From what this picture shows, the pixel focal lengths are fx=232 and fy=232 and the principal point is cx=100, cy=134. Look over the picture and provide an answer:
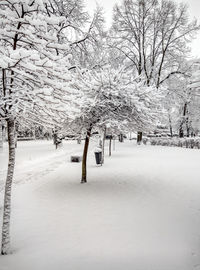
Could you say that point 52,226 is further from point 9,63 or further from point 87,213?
point 9,63

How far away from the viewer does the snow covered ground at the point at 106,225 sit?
3992 millimetres

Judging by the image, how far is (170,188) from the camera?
8.54 metres

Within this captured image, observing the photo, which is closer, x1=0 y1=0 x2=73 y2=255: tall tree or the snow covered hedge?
x1=0 y1=0 x2=73 y2=255: tall tree

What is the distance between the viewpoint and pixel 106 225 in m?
5.41

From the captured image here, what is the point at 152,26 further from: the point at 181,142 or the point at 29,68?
the point at 29,68

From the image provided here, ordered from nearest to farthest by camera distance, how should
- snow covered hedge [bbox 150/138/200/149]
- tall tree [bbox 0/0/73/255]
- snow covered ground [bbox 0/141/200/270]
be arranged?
1. tall tree [bbox 0/0/73/255]
2. snow covered ground [bbox 0/141/200/270]
3. snow covered hedge [bbox 150/138/200/149]

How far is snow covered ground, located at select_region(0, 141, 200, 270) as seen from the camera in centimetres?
399

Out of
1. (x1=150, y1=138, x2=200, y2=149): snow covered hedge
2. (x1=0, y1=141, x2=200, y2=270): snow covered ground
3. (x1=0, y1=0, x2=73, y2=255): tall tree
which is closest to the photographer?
(x1=0, y1=0, x2=73, y2=255): tall tree

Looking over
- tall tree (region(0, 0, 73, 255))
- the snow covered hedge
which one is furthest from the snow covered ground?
the snow covered hedge

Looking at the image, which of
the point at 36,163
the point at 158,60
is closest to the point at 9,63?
the point at 36,163

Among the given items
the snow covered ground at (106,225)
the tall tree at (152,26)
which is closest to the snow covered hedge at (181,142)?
the tall tree at (152,26)

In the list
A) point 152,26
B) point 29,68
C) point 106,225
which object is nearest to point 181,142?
point 152,26

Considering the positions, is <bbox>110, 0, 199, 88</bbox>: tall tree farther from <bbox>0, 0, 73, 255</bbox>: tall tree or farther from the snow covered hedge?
<bbox>0, 0, 73, 255</bbox>: tall tree

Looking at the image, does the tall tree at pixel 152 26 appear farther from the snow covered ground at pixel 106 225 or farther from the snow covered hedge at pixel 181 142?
the snow covered ground at pixel 106 225
